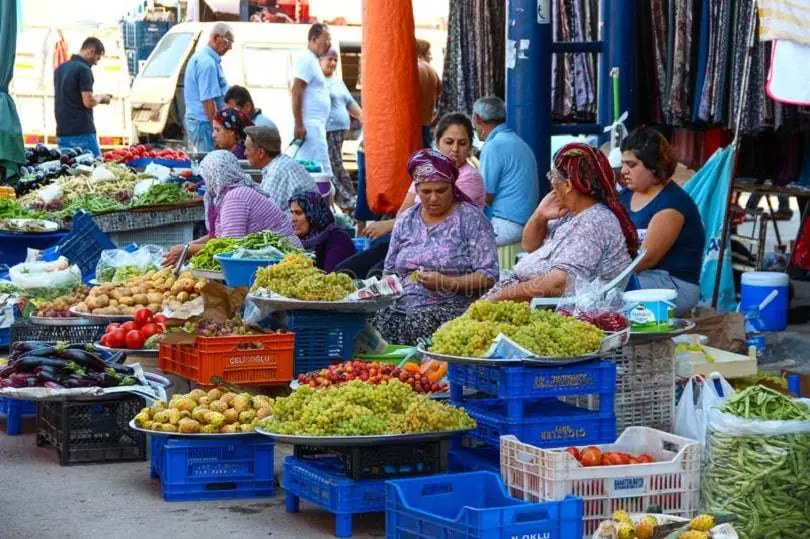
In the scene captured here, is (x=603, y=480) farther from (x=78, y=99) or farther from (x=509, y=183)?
(x=78, y=99)

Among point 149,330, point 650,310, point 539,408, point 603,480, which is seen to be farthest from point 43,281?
point 603,480

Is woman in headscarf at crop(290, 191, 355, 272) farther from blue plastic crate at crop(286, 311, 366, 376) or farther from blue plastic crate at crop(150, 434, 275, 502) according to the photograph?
blue plastic crate at crop(150, 434, 275, 502)

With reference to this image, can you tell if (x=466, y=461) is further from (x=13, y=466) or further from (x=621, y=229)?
(x=13, y=466)

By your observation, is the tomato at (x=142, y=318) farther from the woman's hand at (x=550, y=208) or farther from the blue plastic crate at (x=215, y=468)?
the woman's hand at (x=550, y=208)

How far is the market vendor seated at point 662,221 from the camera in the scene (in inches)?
303

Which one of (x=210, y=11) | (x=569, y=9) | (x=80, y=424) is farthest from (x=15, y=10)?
(x=210, y=11)

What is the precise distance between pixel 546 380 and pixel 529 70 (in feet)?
15.4

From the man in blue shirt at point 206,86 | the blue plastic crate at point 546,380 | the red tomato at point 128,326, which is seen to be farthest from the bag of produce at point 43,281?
the man in blue shirt at point 206,86

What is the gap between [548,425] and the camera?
5.89 meters

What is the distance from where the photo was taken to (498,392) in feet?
19.2

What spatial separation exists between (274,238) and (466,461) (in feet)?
10.2

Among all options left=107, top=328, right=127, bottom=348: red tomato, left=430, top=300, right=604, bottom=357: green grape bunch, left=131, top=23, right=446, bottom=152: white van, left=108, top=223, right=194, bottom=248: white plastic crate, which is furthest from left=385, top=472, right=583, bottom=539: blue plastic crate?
left=131, top=23, right=446, bottom=152: white van

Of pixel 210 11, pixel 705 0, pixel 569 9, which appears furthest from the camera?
pixel 210 11

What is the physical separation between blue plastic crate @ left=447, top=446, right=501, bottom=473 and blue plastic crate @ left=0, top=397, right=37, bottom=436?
2680mm
